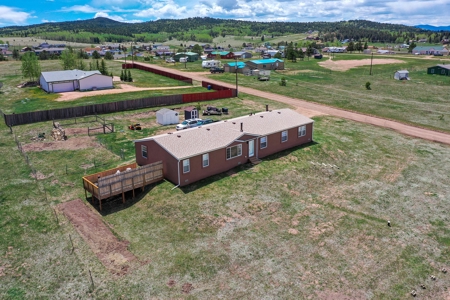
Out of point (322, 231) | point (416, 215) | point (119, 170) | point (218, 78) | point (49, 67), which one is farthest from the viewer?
point (49, 67)

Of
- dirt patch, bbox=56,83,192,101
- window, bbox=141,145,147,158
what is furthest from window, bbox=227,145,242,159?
dirt patch, bbox=56,83,192,101

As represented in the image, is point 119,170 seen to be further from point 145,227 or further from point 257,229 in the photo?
point 257,229

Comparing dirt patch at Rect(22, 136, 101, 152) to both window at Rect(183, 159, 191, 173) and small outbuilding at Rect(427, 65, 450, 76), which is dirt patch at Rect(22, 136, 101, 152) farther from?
small outbuilding at Rect(427, 65, 450, 76)

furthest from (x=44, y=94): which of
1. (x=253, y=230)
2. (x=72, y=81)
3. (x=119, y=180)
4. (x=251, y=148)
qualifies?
(x=253, y=230)

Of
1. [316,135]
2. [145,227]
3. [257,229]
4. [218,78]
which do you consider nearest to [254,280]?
[257,229]

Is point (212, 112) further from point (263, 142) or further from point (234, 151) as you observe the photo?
point (234, 151)

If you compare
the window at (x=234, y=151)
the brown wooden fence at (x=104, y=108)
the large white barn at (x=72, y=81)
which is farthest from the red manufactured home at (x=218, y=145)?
the large white barn at (x=72, y=81)
